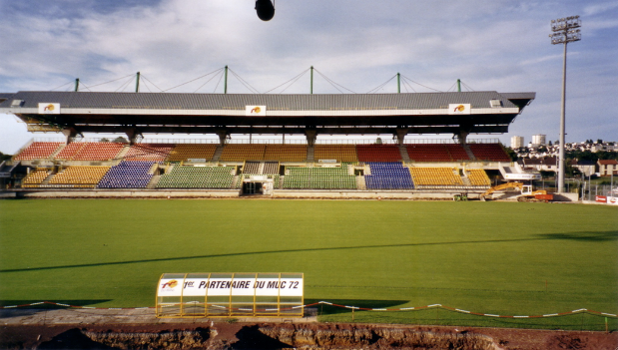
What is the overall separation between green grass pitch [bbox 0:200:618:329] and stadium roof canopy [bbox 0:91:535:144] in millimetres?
21469

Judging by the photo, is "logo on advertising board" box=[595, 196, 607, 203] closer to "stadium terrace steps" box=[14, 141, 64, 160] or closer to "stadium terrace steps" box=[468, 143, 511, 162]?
"stadium terrace steps" box=[468, 143, 511, 162]

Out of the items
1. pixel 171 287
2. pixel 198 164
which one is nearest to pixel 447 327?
pixel 171 287

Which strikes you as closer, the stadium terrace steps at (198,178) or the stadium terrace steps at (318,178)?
the stadium terrace steps at (198,178)

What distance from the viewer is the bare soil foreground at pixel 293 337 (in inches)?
249

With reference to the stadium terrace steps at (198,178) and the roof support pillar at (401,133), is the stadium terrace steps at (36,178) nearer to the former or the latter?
the stadium terrace steps at (198,178)

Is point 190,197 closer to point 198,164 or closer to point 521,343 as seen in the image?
point 198,164

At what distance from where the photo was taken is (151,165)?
41375 mm

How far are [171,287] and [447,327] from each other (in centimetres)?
614

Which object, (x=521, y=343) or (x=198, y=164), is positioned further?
(x=198, y=164)

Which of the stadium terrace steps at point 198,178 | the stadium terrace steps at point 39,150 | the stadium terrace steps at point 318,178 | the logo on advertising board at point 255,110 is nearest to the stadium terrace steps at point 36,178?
the stadium terrace steps at point 39,150

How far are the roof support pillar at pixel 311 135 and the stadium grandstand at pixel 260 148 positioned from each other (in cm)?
15

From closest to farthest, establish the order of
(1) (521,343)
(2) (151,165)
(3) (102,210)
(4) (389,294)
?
1. (1) (521,343)
2. (4) (389,294)
3. (3) (102,210)
4. (2) (151,165)

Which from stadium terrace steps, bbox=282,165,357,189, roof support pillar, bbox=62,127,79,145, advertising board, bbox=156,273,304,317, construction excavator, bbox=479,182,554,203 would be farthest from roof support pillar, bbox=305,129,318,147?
advertising board, bbox=156,273,304,317

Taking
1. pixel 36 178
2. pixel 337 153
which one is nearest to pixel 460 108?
pixel 337 153
